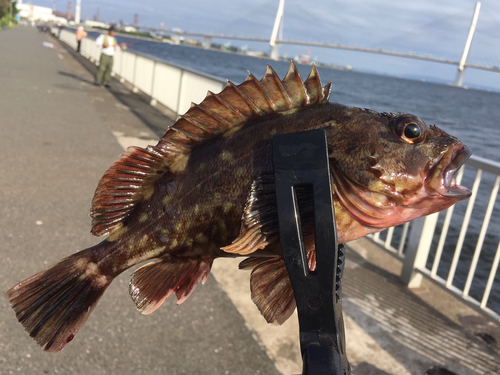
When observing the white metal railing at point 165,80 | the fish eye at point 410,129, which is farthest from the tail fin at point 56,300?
the white metal railing at point 165,80

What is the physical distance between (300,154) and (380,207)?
32cm

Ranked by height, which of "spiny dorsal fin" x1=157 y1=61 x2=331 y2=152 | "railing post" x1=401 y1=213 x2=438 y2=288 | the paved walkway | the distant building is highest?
the distant building

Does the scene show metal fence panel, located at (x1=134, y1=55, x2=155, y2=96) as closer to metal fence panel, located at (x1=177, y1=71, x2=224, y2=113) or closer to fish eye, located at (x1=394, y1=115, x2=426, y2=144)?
metal fence panel, located at (x1=177, y1=71, x2=224, y2=113)

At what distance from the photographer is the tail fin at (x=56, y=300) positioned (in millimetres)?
1245

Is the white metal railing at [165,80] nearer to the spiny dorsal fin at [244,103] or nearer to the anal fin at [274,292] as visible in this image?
the spiny dorsal fin at [244,103]

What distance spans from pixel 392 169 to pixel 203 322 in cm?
311

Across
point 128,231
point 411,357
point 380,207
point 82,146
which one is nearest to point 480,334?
point 411,357

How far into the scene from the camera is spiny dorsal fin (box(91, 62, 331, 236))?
1315 mm

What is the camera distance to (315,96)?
52.5 inches

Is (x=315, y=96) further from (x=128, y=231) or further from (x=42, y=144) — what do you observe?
(x=42, y=144)

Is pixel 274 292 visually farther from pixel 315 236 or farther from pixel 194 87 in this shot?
pixel 194 87

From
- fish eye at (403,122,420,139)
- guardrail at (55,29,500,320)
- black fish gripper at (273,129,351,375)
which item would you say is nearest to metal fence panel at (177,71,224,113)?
guardrail at (55,29,500,320)

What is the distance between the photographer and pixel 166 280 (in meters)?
1.35

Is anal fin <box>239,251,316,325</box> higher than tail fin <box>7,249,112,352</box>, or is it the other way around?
anal fin <box>239,251,316,325</box>
